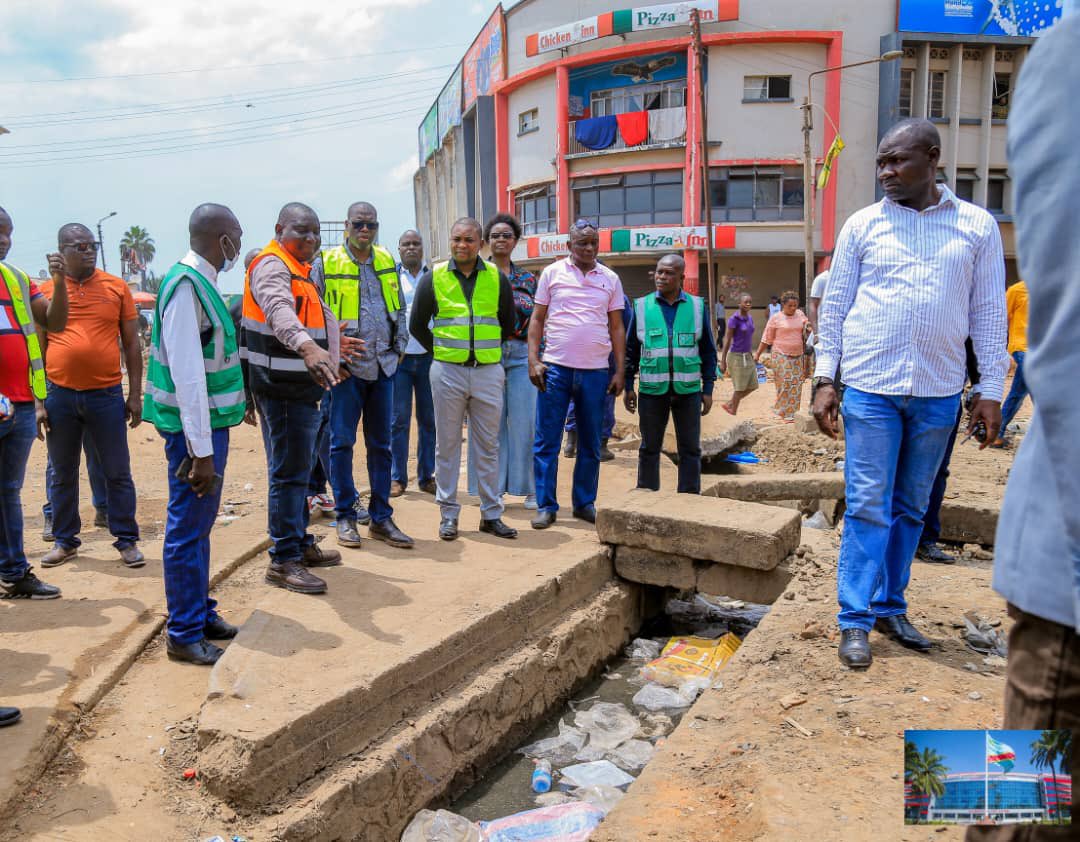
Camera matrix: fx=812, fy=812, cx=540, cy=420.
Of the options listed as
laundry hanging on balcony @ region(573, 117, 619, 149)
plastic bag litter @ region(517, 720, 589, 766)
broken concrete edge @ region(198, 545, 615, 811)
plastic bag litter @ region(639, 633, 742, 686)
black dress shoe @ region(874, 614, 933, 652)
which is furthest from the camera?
laundry hanging on balcony @ region(573, 117, 619, 149)

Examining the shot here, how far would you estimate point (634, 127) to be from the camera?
949 inches

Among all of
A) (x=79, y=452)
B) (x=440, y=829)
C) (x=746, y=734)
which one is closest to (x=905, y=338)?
(x=746, y=734)

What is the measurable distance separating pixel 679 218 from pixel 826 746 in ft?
75.2

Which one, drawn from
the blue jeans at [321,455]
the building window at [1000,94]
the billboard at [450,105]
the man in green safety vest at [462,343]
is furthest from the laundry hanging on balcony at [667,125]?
the man in green safety vest at [462,343]

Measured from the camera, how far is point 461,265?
4.73 metres

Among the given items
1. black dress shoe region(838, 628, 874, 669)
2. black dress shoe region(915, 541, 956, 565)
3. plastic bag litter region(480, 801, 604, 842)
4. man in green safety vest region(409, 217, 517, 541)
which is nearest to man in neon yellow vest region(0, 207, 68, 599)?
man in green safety vest region(409, 217, 517, 541)

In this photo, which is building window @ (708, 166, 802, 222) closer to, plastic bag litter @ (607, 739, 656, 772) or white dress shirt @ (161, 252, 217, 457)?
plastic bag litter @ (607, 739, 656, 772)

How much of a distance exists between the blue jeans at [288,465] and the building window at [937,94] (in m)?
25.1

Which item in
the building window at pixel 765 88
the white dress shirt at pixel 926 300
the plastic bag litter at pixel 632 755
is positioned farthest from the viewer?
the building window at pixel 765 88

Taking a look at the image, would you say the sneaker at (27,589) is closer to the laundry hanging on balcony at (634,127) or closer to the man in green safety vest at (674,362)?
the man in green safety vest at (674,362)

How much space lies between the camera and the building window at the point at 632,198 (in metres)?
24.2

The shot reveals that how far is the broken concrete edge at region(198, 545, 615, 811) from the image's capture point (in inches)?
101

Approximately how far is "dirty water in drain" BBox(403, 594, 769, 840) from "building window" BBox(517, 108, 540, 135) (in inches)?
950

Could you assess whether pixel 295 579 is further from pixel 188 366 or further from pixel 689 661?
pixel 689 661
